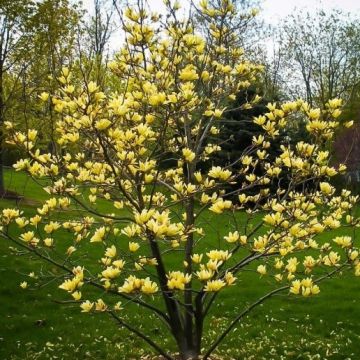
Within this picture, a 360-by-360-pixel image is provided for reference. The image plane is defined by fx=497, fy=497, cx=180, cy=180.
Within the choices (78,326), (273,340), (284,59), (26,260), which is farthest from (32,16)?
(284,59)

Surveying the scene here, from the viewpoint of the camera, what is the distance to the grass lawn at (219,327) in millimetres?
6508

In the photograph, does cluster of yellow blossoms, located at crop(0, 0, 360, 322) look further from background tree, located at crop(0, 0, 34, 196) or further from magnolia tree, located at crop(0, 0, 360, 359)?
background tree, located at crop(0, 0, 34, 196)

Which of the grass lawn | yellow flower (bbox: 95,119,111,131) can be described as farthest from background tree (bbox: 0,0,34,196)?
yellow flower (bbox: 95,119,111,131)

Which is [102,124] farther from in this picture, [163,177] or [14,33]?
[14,33]

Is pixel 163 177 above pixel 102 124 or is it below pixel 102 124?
below

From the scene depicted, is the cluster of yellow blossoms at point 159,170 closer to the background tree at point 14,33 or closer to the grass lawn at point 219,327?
the grass lawn at point 219,327

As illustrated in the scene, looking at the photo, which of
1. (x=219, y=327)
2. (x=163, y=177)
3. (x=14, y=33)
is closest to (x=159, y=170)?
(x=163, y=177)

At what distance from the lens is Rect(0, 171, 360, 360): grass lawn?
6.51 m

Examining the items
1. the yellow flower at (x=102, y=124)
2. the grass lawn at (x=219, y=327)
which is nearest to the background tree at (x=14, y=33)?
the grass lawn at (x=219, y=327)

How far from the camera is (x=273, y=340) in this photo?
23.1ft

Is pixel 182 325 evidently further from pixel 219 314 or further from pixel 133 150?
pixel 219 314

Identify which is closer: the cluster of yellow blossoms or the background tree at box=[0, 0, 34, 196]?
the cluster of yellow blossoms

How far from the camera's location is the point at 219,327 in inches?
300

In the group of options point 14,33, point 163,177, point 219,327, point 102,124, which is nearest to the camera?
point 102,124
